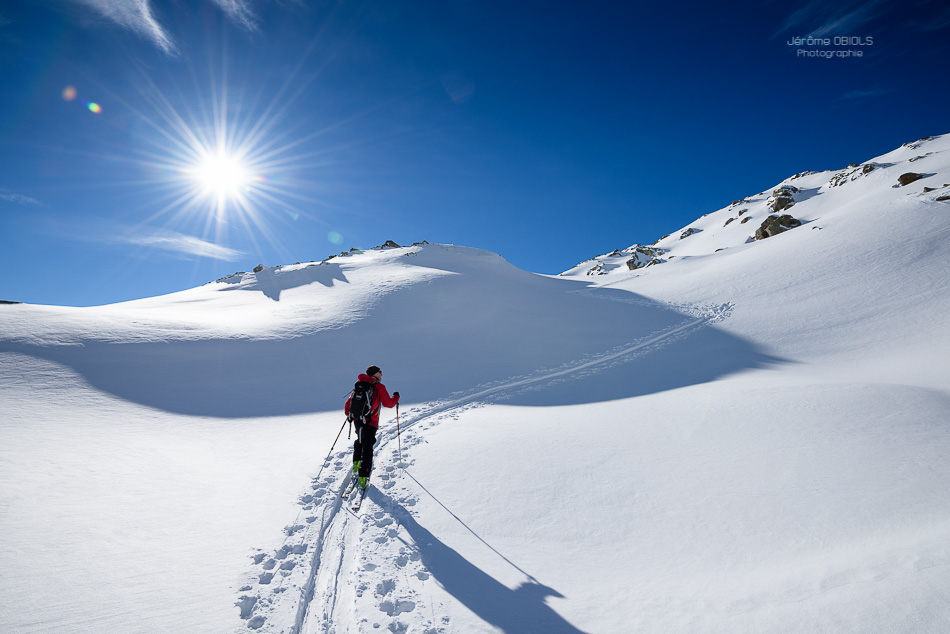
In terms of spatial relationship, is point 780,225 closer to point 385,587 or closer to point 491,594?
point 491,594

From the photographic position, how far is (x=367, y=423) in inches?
270

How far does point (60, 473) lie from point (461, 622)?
22.3ft

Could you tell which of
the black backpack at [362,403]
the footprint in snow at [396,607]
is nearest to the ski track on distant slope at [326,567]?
the footprint in snow at [396,607]

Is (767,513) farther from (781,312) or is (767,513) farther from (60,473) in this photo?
(781,312)

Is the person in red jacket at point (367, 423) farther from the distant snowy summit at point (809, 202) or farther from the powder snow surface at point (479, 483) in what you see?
the distant snowy summit at point (809, 202)

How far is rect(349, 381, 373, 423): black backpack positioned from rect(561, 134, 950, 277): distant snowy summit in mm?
35970

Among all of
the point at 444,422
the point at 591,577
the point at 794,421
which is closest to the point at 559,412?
the point at 444,422

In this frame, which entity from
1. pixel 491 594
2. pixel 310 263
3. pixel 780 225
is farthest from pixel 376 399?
pixel 780 225

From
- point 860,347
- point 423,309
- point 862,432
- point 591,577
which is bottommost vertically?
point 591,577

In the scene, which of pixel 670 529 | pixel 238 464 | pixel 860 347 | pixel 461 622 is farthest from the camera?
pixel 860 347

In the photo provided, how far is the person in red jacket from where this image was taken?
6.66 metres

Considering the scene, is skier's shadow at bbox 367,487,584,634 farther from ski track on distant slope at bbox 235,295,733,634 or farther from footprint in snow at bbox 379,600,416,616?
footprint in snow at bbox 379,600,416,616

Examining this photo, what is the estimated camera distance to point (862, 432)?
6.70 metres

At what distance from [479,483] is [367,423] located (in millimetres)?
2353
